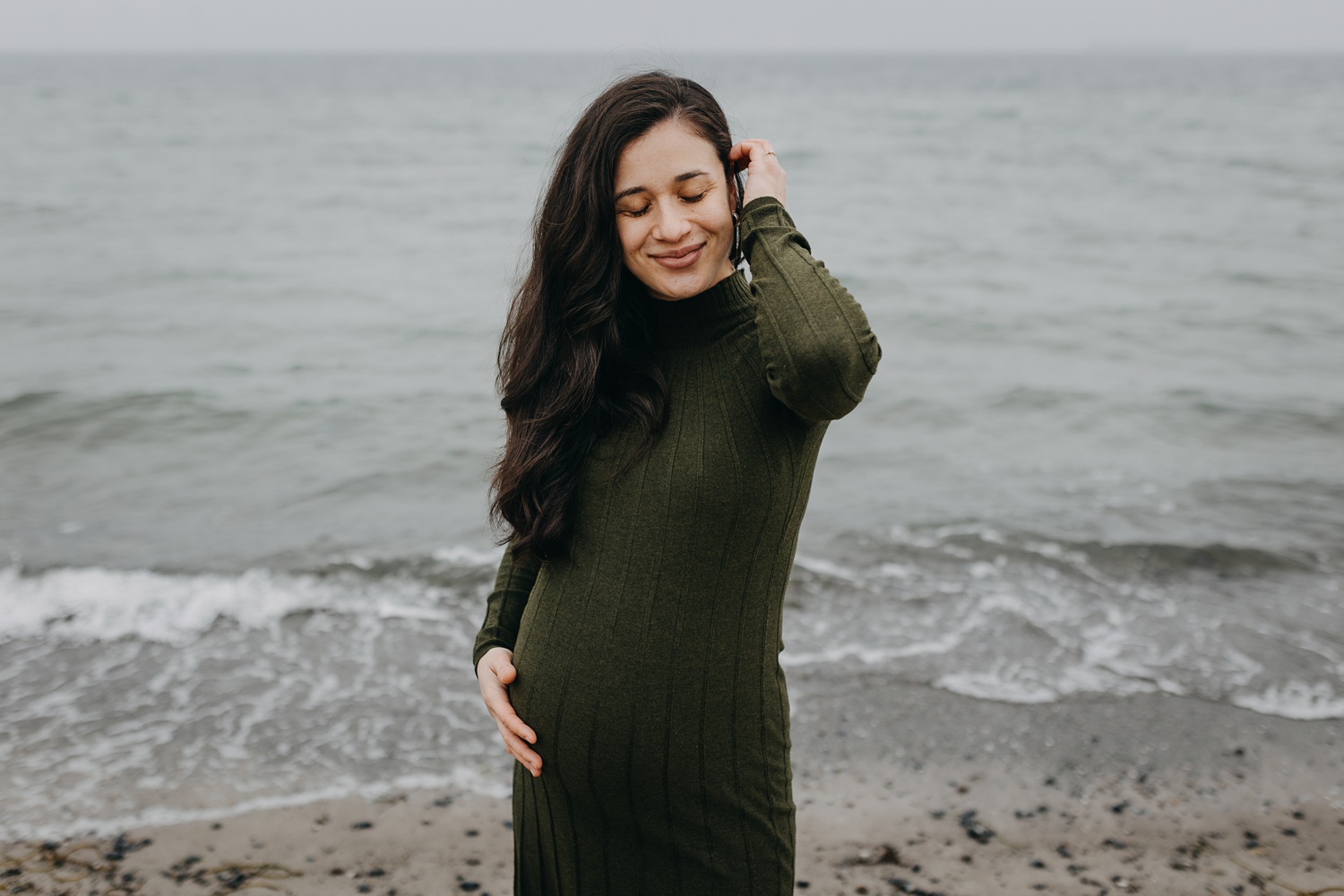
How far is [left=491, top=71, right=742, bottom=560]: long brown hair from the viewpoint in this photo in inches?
73.9

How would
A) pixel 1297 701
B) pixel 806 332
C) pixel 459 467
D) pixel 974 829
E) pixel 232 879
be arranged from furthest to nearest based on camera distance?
pixel 459 467
pixel 1297 701
pixel 974 829
pixel 232 879
pixel 806 332

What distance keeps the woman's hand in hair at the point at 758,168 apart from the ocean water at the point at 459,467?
24cm

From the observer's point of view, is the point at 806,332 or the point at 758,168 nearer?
the point at 806,332

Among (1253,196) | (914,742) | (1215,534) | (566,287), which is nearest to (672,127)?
(566,287)

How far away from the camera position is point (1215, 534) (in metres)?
6.82

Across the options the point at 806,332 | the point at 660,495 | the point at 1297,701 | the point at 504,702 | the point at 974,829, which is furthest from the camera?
the point at 1297,701

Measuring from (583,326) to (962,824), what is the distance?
110 inches

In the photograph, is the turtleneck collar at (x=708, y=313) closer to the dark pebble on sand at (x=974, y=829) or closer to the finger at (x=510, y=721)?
the finger at (x=510, y=721)

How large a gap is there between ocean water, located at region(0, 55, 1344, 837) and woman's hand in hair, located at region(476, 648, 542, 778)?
119 centimetres

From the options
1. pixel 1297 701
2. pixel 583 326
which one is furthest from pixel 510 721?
pixel 1297 701

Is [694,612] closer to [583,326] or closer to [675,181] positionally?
[583,326]

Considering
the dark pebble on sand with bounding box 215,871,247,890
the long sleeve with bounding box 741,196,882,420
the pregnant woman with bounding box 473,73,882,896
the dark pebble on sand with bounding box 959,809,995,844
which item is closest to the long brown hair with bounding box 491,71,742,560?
the pregnant woman with bounding box 473,73,882,896

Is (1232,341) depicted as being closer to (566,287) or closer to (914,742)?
(914,742)

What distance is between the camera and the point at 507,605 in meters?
2.19
